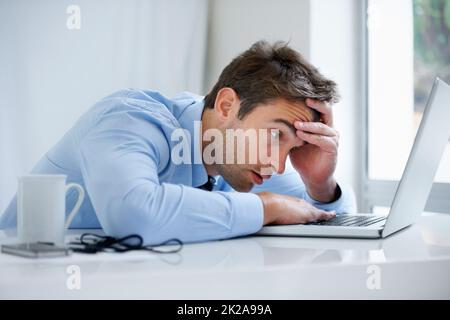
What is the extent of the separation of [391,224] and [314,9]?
146cm

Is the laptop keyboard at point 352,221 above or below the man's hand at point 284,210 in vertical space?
below

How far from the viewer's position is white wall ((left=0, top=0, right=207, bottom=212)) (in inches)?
93.0

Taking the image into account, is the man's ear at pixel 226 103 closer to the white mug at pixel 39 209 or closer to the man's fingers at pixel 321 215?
the man's fingers at pixel 321 215

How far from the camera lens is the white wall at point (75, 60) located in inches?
93.0

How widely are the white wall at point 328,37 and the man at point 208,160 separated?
0.86m

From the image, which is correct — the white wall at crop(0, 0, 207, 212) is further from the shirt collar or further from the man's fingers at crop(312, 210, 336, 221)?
the man's fingers at crop(312, 210, 336, 221)

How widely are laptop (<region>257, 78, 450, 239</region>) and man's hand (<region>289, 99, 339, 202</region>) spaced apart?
237 mm

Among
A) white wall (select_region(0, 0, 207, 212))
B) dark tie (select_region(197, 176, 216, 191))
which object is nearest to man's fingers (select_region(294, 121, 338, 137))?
dark tie (select_region(197, 176, 216, 191))

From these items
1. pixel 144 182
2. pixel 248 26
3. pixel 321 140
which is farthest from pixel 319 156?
pixel 248 26

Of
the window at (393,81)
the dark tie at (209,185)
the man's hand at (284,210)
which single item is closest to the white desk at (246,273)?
the man's hand at (284,210)

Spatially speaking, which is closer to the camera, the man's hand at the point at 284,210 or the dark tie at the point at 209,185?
the man's hand at the point at 284,210

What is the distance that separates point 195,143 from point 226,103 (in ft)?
0.45

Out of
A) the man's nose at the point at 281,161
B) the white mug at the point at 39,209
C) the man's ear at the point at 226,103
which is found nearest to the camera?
the white mug at the point at 39,209

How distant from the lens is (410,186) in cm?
113
